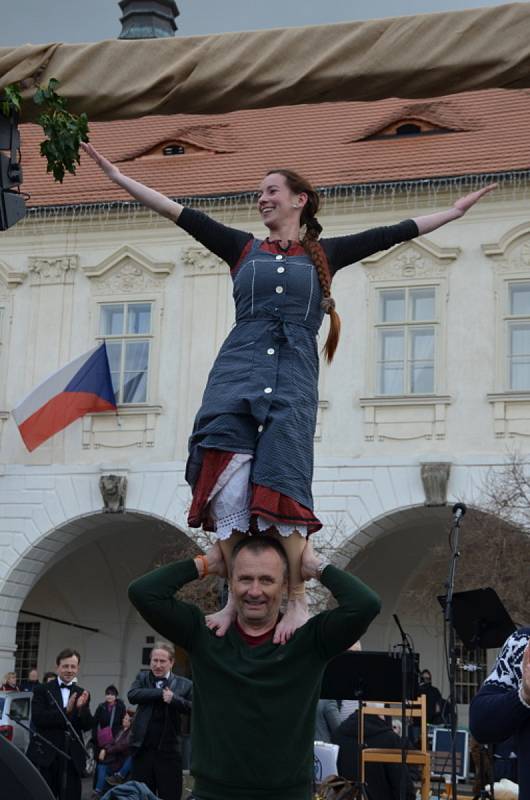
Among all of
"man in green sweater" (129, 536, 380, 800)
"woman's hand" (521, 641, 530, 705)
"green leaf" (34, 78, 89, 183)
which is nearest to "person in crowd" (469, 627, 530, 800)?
"woman's hand" (521, 641, 530, 705)

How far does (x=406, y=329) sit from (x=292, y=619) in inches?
746

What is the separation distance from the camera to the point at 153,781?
34.5 ft

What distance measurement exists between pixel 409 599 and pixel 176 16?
18.7 meters

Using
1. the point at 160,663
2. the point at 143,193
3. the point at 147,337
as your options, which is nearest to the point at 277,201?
the point at 143,193

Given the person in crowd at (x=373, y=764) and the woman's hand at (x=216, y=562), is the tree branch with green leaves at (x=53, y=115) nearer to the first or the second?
the woman's hand at (x=216, y=562)

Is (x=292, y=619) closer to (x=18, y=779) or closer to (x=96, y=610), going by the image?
(x=18, y=779)

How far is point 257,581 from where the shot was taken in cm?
401

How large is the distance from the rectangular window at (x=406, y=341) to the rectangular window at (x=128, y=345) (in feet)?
13.5

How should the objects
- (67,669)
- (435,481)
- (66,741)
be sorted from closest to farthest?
(66,741) → (67,669) → (435,481)

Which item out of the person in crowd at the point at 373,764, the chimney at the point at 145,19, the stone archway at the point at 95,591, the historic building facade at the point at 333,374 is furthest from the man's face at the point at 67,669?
the chimney at the point at 145,19

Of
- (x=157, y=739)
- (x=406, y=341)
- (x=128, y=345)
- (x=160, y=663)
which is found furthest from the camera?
(x=128, y=345)

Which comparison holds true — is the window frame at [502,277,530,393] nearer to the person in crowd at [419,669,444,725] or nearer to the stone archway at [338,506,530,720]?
the stone archway at [338,506,530,720]

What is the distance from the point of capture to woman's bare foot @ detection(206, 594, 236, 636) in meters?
Answer: 4.16

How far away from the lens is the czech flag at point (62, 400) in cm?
2311
